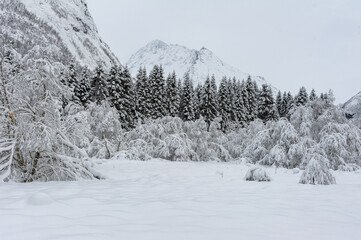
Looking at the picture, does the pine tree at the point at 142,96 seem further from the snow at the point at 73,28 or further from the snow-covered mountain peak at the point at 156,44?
the snow-covered mountain peak at the point at 156,44

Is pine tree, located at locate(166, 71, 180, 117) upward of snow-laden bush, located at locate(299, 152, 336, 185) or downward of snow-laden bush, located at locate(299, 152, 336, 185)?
upward

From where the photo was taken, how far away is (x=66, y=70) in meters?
6.84

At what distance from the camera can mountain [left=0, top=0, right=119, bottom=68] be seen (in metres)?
101

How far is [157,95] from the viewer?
1364 inches

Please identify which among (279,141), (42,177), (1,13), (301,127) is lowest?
(42,177)

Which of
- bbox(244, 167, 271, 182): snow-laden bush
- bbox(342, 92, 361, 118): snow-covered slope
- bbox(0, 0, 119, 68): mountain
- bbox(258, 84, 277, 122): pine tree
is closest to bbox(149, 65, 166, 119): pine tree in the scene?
bbox(258, 84, 277, 122): pine tree

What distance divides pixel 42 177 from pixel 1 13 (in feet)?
452

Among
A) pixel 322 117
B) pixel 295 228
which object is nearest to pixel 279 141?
pixel 322 117

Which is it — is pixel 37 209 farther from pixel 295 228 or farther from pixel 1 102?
pixel 1 102

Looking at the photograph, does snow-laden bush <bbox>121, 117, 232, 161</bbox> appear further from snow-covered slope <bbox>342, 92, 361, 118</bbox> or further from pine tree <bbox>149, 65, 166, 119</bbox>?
snow-covered slope <bbox>342, 92, 361, 118</bbox>

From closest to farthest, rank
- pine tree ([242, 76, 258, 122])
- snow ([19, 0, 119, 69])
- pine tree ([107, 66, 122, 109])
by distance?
1. pine tree ([107, 66, 122, 109])
2. pine tree ([242, 76, 258, 122])
3. snow ([19, 0, 119, 69])

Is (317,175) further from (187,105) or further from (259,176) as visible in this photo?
(187,105)

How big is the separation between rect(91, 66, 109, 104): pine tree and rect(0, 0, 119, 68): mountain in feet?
222

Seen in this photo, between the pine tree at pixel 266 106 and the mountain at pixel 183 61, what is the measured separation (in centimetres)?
7522
